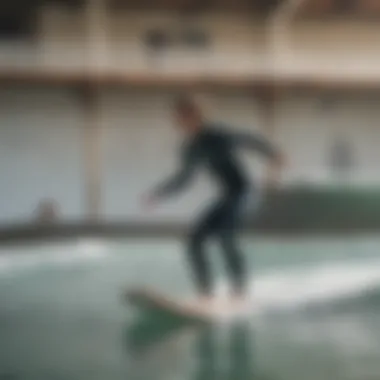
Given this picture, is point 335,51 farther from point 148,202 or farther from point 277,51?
point 148,202

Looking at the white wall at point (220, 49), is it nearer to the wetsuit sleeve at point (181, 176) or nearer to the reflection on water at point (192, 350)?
the wetsuit sleeve at point (181, 176)

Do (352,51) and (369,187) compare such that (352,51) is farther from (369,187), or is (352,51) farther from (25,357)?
(25,357)

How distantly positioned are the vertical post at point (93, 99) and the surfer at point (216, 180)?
10cm

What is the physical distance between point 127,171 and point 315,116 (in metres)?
0.33

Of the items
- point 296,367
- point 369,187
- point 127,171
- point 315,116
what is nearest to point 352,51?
point 315,116

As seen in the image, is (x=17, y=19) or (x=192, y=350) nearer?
(x=192, y=350)

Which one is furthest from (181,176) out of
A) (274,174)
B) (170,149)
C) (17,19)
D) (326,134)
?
(17,19)

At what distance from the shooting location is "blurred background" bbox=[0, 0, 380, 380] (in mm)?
1448

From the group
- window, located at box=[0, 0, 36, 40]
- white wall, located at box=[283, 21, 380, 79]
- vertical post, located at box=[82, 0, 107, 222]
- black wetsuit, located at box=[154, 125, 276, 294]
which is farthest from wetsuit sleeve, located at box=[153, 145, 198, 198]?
window, located at box=[0, 0, 36, 40]

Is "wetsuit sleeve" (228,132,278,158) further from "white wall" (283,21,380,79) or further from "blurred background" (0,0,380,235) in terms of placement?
"white wall" (283,21,380,79)

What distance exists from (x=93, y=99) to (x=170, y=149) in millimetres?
160

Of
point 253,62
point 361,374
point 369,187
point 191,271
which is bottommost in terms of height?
point 361,374

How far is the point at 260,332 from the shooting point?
142 cm

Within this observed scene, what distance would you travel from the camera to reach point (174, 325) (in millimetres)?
1434
